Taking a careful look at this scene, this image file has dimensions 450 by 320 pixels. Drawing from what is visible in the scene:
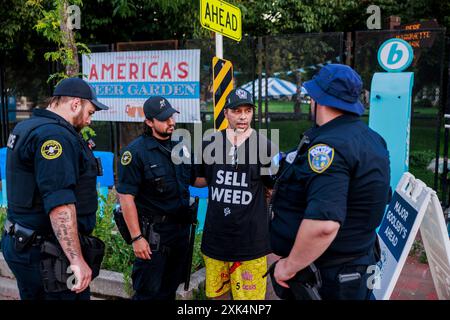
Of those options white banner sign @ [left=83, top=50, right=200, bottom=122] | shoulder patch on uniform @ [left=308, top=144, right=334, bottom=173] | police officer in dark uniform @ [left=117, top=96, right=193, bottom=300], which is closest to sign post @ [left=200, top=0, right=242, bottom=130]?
police officer in dark uniform @ [left=117, top=96, right=193, bottom=300]

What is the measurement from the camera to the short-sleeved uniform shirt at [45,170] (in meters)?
2.28

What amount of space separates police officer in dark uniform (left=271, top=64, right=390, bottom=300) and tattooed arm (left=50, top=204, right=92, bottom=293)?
3.55ft

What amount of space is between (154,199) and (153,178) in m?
0.17

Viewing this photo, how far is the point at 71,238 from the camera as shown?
91.7 inches

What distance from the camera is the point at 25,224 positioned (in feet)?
8.06

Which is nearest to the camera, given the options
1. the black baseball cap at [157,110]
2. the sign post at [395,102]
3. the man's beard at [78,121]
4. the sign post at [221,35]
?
the man's beard at [78,121]

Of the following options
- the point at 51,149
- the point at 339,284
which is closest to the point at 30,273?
→ the point at 51,149

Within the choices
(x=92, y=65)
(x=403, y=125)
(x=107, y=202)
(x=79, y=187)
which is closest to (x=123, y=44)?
(x=92, y=65)

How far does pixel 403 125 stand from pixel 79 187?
3612mm

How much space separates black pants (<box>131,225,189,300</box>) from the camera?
3038 mm

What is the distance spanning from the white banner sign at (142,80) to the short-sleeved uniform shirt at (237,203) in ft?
13.2

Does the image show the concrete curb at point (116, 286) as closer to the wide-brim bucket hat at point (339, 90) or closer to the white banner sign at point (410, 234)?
the white banner sign at point (410, 234)

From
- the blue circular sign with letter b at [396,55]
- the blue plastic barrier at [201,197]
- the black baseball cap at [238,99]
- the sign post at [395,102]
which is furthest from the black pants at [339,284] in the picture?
the blue circular sign with letter b at [396,55]

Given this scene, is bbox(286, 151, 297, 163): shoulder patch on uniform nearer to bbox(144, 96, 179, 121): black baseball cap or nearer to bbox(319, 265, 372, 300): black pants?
bbox(319, 265, 372, 300): black pants
